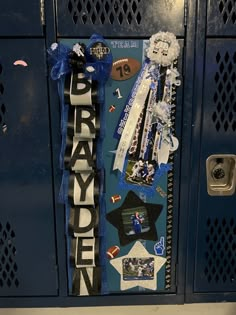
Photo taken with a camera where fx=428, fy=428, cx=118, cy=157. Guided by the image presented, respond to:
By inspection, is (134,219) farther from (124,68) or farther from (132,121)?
(124,68)

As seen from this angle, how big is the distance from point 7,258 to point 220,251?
676 millimetres

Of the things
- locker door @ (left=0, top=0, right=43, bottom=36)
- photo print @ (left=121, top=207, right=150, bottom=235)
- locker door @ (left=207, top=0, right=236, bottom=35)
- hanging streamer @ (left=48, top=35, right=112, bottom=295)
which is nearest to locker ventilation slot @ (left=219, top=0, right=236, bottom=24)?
locker door @ (left=207, top=0, right=236, bottom=35)

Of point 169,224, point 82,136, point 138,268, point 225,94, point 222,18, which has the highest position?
point 222,18

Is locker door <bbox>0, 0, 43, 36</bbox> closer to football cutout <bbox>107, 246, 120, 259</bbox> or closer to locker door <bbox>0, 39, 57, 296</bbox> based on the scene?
locker door <bbox>0, 39, 57, 296</bbox>

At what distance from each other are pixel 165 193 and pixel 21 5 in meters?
0.68

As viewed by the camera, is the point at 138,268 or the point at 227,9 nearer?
the point at 227,9

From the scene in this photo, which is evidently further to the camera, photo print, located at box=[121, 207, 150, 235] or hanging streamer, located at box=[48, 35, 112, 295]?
photo print, located at box=[121, 207, 150, 235]

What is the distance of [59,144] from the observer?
1277mm

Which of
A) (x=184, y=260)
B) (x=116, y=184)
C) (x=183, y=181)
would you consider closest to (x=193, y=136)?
(x=183, y=181)

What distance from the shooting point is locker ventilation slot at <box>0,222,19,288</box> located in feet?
4.37

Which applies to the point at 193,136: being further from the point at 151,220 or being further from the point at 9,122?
the point at 9,122

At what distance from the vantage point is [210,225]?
1.34 meters

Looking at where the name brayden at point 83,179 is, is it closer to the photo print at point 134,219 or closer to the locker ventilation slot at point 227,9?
the photo print at point 134,219

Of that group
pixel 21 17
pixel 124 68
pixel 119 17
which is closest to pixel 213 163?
pixel 124 68
